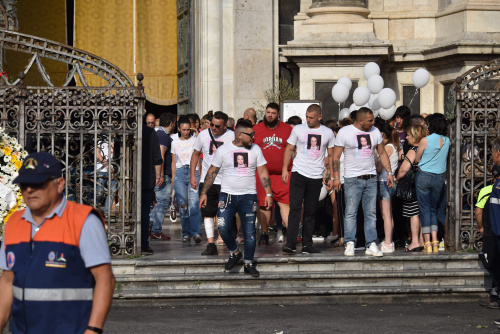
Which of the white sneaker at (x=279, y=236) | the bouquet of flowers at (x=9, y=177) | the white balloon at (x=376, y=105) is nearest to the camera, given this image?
the bouquet of flowers at (x=9, y=177)

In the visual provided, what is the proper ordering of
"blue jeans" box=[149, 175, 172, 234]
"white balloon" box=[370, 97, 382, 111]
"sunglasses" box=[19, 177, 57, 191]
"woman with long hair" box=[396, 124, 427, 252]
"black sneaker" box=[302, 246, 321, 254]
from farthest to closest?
"white balloon" box=[370, 97, 382, 111] < "blue jeans" box=[149, 175, 172, 234] < "woman with long hair" box=[396, 124, 427, 252] < "black sneaker" box=[302, 246, 321, 254] < "sunglasses" box=[19, 177, 57, 191]

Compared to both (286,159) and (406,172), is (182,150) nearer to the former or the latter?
(286,159)

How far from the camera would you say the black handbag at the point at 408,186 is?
1342 cm

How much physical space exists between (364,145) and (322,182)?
0.95 m

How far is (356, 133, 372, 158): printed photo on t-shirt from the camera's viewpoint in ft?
41.5

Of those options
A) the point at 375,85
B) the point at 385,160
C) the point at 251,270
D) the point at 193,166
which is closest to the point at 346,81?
the point at 375,85

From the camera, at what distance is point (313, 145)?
1296cm

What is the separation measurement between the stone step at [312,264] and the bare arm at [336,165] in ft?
3.11

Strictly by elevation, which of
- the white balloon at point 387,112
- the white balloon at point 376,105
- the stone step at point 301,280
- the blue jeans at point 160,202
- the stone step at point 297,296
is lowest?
the stone step at point 297,296

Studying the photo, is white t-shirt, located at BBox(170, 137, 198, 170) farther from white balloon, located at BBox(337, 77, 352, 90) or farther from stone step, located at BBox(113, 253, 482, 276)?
white balloon, located at BBox(337, 77, 352, 90)

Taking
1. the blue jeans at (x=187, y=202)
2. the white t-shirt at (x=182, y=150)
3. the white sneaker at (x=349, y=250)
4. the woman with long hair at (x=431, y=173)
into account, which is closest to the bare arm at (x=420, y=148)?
the woman with long hair at (x=431, y=173)

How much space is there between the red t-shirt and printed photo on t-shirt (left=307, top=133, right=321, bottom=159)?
1063mm

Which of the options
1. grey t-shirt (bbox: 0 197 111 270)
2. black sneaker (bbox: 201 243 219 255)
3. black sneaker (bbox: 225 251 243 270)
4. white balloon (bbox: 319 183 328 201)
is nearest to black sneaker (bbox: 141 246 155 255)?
black sneaker (bbox: 201 243 219 255)

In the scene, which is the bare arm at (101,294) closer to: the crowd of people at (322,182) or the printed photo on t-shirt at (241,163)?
the crowd of people at (322,182)
